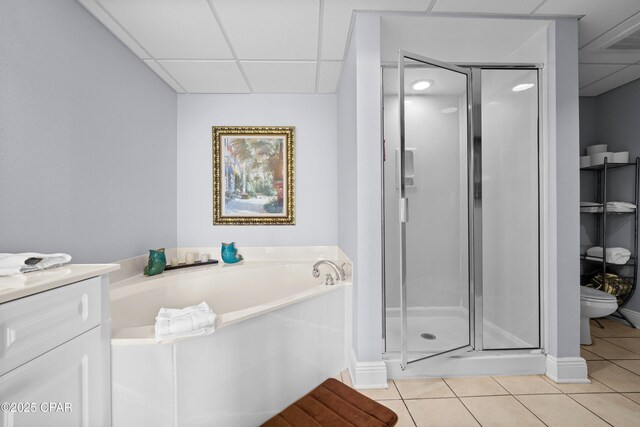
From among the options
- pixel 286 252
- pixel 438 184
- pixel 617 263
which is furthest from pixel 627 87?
pixel 286 252

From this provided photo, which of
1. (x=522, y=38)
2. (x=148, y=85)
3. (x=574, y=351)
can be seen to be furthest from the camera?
(x=148, y=85)

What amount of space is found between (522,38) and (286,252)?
8.26ft

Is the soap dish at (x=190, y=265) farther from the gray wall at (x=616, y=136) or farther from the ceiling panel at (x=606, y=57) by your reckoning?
the gray wall at (x=616, y=136)

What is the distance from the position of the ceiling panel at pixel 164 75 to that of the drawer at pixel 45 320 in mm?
1912

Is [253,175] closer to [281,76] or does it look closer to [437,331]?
[281,76]

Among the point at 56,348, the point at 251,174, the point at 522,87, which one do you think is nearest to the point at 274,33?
the point at 251,174

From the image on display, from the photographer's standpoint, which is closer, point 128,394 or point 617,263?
point 128,394

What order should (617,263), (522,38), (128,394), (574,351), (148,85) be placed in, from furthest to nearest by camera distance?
(617,263)
(148,85)
(522,38)
(574,351)
(128,394)

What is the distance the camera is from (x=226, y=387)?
51.9 inches

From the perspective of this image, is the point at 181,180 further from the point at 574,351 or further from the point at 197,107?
the point at 574,351

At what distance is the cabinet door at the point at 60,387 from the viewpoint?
0.78m

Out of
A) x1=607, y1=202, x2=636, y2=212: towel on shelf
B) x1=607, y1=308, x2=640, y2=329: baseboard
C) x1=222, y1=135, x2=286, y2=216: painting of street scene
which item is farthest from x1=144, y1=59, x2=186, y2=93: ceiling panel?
x1=607, y1=308, x2=640, y2=329: baseboard

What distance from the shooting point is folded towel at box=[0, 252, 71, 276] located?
0.99 metres

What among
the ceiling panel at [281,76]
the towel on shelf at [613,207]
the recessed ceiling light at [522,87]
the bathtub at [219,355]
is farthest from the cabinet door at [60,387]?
the towel on shelf at [613,207]
